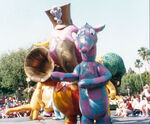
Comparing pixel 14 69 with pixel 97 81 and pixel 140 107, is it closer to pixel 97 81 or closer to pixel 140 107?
pixel 140 107

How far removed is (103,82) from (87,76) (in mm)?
350

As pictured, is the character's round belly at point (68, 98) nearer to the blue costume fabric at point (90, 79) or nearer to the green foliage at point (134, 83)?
the blue costume fabric at point (90, 79)

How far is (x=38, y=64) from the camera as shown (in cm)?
517

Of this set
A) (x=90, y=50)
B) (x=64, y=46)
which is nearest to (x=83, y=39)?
(x=90, y=50)

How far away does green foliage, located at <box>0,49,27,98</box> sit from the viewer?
25.7 m

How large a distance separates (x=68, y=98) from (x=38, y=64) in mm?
1233

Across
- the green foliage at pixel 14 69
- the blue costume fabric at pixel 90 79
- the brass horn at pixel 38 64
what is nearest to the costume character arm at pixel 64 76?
the blue costume fabric at pixel 90 79

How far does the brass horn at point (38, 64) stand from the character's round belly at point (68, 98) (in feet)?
2.11

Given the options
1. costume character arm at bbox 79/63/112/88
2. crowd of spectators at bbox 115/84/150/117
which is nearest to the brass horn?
costume character arm at bbox 79/63/112/88

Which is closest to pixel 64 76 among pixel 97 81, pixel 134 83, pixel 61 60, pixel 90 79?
pixel 90 79

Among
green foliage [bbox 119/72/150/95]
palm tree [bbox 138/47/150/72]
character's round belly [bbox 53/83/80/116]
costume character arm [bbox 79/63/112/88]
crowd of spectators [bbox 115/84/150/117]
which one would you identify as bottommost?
crowd of spectators [bbox 115/84/150/117]

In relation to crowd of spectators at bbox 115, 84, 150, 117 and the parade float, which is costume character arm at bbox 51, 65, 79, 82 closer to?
the parade float

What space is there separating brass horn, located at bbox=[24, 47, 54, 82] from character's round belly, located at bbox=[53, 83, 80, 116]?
0.64m

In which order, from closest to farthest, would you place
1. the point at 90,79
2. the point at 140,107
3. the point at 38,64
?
the point at 90,79
the point at 38,64
the point at 140,107
